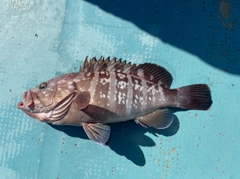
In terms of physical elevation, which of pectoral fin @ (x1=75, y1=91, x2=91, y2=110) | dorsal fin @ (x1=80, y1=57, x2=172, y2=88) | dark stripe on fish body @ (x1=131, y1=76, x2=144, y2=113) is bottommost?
pectoral fin @ (x1=75, y1=91, x2=91, y2=110)

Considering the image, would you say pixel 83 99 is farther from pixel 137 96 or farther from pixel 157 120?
pixel 157 120

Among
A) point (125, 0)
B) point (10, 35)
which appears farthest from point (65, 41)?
point (125, 0)

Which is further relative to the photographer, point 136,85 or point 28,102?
point 136,85

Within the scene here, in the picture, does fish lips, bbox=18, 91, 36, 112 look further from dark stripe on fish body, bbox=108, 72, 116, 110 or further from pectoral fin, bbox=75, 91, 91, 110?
dark stripe on fish body, bbox=108, 72, 116, 110

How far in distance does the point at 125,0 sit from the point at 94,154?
117cm

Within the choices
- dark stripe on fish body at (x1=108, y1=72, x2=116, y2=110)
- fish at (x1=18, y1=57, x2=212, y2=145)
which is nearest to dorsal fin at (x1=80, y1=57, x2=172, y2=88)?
fish at (x1=18, y1=57, x2=212, y2=145)

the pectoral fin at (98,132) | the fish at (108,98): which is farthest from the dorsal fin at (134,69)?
the pectoral fin at (98,132)

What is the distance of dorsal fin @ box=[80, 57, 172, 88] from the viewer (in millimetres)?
1881

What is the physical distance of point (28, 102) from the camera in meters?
1.73

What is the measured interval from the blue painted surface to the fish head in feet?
1.03

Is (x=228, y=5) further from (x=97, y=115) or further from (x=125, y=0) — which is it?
(x=97, y=115)

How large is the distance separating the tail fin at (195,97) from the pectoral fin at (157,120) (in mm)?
126

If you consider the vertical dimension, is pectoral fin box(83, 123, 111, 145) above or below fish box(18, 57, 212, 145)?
below

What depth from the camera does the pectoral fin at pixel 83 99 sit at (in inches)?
68.3
